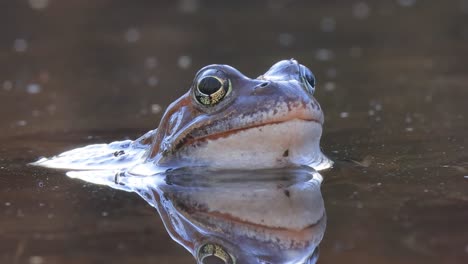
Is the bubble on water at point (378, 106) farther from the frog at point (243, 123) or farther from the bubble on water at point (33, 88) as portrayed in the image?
the bubble on water at point (33, 88)

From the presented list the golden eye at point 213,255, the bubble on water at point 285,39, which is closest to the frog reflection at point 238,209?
the golden eye at point 213,255

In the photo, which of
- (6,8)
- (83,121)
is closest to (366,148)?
(83,121)

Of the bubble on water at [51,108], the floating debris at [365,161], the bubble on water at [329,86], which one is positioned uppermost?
the floating debris at [365,161]

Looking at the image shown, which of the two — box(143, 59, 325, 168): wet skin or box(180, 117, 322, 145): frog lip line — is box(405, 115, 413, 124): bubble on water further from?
box(180, 117, 322, 145): frog lip line

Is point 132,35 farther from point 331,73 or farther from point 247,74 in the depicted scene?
point 331,73

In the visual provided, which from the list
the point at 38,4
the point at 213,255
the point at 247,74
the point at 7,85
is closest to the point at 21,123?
the point at 7,85

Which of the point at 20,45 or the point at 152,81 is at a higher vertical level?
the point at 152,81

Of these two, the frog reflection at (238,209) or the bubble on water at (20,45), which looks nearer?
the frog reflection at (238,209)
